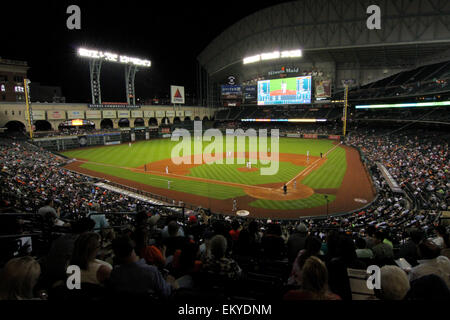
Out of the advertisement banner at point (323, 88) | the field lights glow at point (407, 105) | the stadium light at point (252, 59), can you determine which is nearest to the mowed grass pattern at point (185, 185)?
the field lights glow at point (407, 105)

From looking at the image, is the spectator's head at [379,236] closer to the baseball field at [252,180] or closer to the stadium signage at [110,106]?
the baseball field at [252,180]

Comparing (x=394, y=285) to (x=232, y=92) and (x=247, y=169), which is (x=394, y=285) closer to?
(x=247, y=169)

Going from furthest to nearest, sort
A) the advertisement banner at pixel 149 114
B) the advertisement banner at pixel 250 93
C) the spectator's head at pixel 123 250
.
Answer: the advertisement banner at pixel 250 93 < the advertisement banner at pixel 149 114 < the spectator's head at pixel 123 250

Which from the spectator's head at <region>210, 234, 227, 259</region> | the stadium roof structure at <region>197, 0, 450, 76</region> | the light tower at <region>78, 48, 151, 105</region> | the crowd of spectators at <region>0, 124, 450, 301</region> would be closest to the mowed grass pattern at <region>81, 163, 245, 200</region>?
the crowd of spectators at <region>0, 124, 450, 301</region>

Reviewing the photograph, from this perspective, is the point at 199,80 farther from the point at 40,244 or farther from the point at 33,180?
the point at 40,244

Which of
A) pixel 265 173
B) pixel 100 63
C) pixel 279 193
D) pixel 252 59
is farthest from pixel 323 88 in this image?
pixel 100 63
